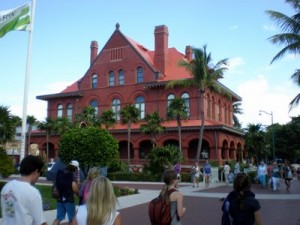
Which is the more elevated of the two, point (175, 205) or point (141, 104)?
point (141, 104)

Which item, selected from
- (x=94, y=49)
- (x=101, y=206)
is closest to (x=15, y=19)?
(x=101, y=206)

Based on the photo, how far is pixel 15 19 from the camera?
1498 centimetres

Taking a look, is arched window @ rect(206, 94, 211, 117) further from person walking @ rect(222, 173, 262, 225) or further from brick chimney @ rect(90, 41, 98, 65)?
person walking @ rect(222, 173, 262, 225)

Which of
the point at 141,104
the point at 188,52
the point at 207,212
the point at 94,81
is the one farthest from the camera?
the point at 188,52

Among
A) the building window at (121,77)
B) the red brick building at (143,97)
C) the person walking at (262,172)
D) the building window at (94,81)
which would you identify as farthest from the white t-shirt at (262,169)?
the building window at (94,81)

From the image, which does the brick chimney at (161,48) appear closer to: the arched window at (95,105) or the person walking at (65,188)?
the arched window at (95,105)

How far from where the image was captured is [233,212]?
5.11 m

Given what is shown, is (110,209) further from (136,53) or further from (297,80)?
(136,53)

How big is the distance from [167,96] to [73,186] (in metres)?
35.0

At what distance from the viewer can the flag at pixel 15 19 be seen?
1479 cm

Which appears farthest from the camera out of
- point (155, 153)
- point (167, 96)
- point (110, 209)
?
point (167, 96)

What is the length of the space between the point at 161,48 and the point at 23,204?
138 feet

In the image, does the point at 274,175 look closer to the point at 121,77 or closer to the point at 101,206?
the point at 101,206

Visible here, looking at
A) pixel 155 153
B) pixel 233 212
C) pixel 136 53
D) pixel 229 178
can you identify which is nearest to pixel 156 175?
pixel 155 153
